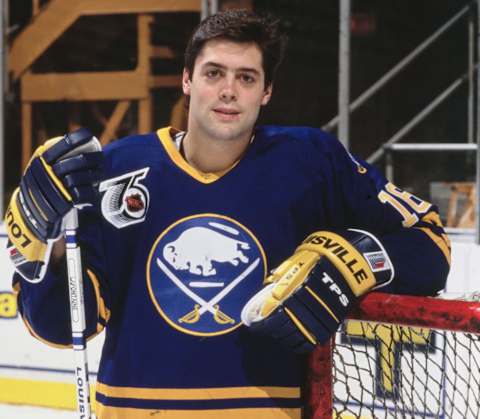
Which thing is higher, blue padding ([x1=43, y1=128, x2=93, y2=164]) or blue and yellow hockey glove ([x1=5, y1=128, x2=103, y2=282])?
blue padding ([x1=43, y1=128, x2=93, y2=164])

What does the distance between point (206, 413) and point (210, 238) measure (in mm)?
352

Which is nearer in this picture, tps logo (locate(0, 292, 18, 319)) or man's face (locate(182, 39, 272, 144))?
man's face (locate(182, 39, 272, 144))

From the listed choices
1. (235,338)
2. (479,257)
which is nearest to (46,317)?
(235,338)

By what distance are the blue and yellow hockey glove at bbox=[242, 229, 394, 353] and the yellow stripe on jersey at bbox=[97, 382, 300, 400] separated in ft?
0.55

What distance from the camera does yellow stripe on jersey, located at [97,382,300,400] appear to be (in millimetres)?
1716

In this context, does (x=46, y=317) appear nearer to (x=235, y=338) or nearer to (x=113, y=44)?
(x=235, y=338)

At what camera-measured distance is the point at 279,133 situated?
72.7 inches

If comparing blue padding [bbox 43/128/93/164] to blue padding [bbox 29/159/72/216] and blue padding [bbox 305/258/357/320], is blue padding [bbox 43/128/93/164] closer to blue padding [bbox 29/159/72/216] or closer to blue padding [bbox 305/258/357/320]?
blue padding [bbox 29/159/72/216]

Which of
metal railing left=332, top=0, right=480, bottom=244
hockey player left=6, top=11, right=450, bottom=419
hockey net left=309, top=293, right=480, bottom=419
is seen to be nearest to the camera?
hockey net left=309, top=293, right=480, bottom=419

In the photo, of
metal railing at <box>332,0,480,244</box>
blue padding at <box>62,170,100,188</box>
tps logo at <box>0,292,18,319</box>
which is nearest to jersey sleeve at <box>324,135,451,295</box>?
blue padding at <box>62,170,100,188</box>

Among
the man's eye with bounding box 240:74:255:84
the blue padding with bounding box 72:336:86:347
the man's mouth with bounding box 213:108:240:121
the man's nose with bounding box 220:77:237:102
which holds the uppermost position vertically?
the man's eye with bounding box 240:74:255:84

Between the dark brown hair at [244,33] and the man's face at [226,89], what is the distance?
0.05 feet

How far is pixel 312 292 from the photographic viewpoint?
1564mm

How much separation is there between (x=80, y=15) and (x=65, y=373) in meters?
2.45
